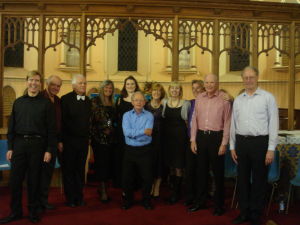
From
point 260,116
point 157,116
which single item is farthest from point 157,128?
point 260,116

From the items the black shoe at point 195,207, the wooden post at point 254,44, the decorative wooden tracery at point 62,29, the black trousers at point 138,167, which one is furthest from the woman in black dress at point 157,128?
the wooden post at point 254,44

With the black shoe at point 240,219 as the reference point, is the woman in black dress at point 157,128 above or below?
above

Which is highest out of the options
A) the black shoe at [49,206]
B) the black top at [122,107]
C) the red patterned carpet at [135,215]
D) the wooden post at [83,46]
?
the wooden post at [83,46]

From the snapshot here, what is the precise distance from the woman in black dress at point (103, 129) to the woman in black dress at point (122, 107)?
99 mm

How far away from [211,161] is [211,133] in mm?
333

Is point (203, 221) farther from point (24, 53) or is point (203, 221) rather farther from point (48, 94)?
point (24, 53)

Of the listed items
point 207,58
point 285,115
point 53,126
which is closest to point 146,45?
point 207,58

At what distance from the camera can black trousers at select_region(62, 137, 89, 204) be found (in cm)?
393

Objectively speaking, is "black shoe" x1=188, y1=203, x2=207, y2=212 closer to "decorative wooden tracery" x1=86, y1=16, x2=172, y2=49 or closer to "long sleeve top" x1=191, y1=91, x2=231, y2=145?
"long sleeve top" x1=191, y1=91, x2=231, y2=145

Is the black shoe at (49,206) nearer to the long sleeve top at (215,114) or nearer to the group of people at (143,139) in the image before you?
the group of people at (143,139)

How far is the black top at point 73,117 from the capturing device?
391 cm

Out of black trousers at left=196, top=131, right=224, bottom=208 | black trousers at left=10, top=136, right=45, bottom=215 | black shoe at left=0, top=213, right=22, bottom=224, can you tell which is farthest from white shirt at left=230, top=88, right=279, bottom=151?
black shoe at left=0, top=213, right=22, bottom=224

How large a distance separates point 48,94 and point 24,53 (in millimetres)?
5841

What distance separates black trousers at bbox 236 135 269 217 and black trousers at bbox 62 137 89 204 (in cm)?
184
